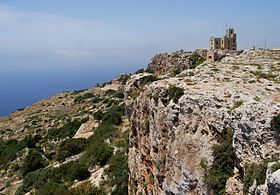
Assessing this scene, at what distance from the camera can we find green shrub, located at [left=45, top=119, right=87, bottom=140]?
143ft

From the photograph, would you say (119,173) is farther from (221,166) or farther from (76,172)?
(221,166)

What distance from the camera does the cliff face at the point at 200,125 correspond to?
10.2 metres

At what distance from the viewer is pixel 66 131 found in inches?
1767

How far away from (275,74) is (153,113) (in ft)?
20.1

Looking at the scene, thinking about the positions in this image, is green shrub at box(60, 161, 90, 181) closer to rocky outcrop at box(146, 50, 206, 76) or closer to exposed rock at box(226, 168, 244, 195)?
rocky outcrop at box(146, 50, 206, 76)

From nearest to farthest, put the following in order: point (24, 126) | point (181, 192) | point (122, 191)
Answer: point (181, 192) < point (122, 191) < point (24, 126)

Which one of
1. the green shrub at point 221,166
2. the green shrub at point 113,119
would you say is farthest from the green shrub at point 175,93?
the green shrub at point 113,119

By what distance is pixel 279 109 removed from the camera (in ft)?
33.0

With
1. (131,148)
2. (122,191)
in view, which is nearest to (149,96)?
(131,148)

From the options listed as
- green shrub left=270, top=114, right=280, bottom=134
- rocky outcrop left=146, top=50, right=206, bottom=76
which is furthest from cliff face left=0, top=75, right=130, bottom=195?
green shrub left=270, top=114, right=280, bottom=134

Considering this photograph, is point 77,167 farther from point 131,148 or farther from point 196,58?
point 196,58

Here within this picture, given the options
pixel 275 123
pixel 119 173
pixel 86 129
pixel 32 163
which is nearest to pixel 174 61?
pixel 86 129

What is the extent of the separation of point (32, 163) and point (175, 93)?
86.6ft

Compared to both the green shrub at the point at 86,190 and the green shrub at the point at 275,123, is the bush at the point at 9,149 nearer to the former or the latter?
the green shrub at the point at 86,190
